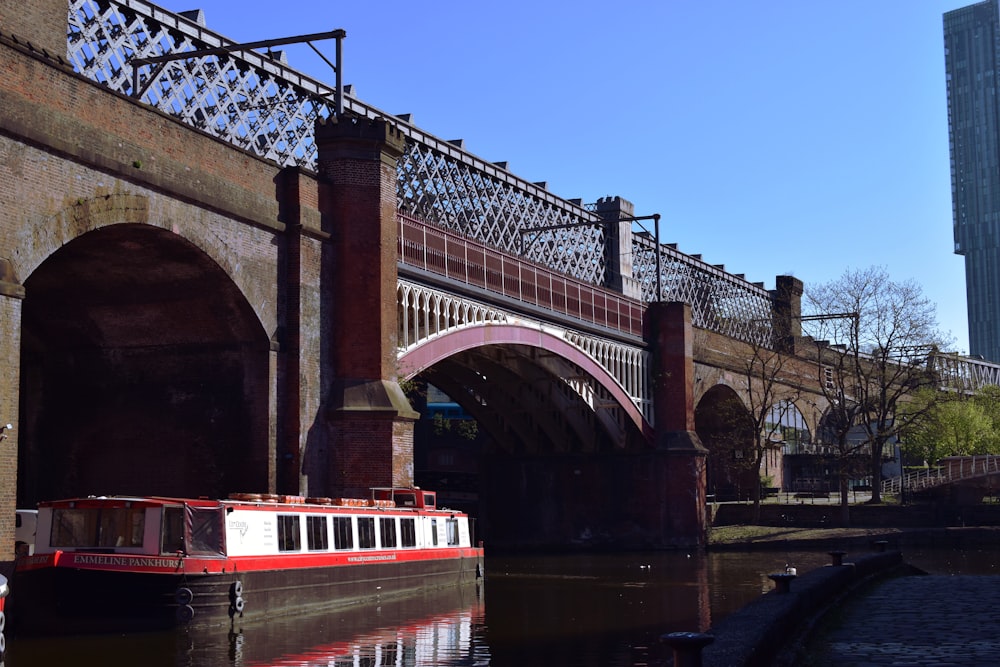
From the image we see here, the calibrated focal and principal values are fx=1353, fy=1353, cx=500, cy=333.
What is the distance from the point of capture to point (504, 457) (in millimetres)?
59188

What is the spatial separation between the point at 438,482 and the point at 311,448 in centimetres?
3680

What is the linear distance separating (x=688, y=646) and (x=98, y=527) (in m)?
16.2

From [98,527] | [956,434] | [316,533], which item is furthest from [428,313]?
[956,434]

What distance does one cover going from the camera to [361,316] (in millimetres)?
32250

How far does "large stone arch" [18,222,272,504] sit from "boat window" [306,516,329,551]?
2.80 meters

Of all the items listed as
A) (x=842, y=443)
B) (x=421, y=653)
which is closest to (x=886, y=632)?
(x=421, y=653)

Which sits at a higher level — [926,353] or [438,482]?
[926,353]

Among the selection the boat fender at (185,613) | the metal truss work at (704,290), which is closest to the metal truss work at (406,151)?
the metal truss work at (704,290)

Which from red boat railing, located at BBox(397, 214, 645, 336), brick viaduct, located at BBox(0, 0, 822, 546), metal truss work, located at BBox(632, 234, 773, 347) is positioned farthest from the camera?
metal truss work, located at BBox(632, 234, 773, 347)

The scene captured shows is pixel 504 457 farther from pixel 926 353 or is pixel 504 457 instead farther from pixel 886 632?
pixel 886 632

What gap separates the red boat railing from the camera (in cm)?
3681

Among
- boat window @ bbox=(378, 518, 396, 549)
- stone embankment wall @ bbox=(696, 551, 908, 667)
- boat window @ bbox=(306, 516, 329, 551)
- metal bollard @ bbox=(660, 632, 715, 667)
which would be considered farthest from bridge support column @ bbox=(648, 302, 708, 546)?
metal bollard @ bbox=(660, 632, 715, 667)

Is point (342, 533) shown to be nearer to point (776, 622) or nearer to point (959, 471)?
point (776, 622)

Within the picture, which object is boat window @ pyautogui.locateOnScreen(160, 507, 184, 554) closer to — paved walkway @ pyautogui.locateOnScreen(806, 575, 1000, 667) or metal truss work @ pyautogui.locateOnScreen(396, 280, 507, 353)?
metal truss work @ pyautogui.locateOnScreen(396, 280, 507, 353)
